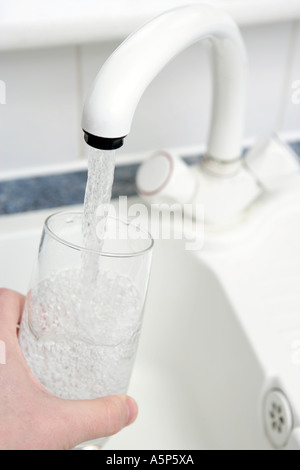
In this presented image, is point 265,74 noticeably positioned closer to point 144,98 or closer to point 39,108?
point 144,98

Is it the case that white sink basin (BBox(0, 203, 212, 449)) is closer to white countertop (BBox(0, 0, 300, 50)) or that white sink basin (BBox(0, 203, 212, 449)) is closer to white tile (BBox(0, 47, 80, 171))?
white tile (BBox(0, 47, 80, 171))

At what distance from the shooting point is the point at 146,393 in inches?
27.5

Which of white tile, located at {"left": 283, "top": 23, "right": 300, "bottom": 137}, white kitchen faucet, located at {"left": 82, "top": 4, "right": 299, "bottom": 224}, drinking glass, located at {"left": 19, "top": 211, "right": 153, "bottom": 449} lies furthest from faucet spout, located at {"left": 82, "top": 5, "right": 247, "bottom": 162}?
white tile, located at {"left": 283, "top": 23, "right": 300, "bottom": 137}

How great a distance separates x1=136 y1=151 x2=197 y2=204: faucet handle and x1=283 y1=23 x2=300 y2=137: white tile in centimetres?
23

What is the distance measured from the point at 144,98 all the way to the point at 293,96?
8.5 inches

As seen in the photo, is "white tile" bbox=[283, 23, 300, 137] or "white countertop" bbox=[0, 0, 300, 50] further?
"white tile" bbox=[283, 23, 300, 137]

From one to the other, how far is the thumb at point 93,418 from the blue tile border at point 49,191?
30 centimetres

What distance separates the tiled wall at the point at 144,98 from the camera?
2.16ft

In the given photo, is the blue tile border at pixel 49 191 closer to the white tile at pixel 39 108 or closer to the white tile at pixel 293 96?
the white tile at pixel 39 108

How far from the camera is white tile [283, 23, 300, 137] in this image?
760 mm

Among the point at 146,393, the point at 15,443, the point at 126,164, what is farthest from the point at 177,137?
the point at 15,443

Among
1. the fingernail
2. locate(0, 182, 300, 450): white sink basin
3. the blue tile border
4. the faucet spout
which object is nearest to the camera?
the faucet spout

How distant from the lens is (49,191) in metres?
0.72

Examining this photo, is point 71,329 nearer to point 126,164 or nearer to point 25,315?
point 25,315
